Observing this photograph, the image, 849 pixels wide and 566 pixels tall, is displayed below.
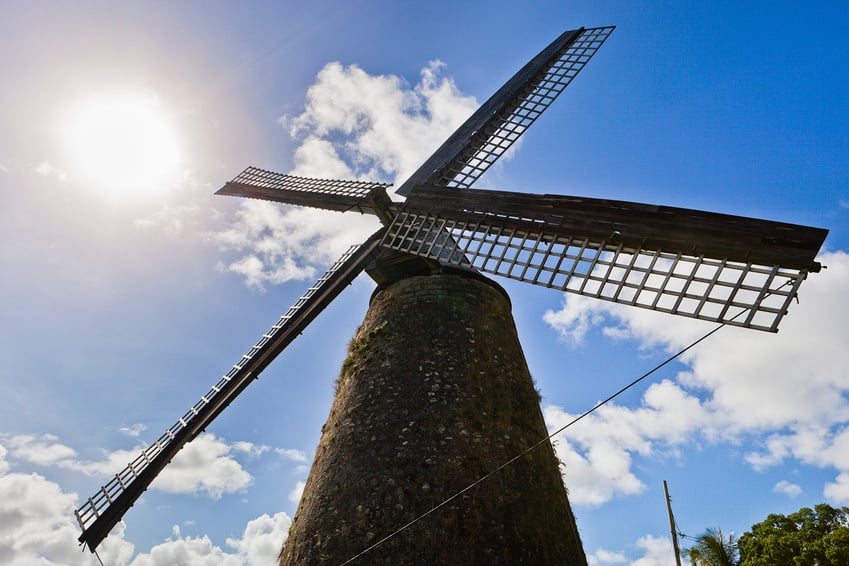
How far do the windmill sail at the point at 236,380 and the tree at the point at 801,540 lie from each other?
22.1 metres

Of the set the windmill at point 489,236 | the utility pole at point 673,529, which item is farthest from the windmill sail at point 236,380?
the utility pole at point 673,529

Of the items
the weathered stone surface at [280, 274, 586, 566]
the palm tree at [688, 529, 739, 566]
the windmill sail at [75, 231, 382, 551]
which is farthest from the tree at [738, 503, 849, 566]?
the windmill sail at [75, 231, 382, 551]

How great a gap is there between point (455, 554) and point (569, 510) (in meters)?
2.32

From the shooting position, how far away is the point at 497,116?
43.5 feet

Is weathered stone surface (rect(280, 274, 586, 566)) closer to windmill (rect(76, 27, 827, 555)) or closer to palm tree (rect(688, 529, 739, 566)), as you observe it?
windmill (rect(76, 27, 827, 555))

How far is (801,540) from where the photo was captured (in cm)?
2122

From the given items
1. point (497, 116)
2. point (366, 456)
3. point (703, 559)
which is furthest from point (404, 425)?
point (703, 559)

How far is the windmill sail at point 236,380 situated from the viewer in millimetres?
9578

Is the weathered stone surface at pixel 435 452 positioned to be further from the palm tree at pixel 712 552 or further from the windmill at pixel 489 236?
the palm tree at pixel 712 552

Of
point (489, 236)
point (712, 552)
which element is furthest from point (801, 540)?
point (489, 236)

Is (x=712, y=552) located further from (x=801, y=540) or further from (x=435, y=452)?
(x=435, y=452)

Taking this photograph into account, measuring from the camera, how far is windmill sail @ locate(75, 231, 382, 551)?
9.58 m

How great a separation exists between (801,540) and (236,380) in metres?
24.1

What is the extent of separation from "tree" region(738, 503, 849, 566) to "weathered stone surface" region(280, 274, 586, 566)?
1944cm
